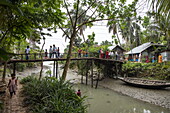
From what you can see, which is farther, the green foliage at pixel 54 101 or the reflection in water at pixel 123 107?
the reflection in water at pixel 123 107

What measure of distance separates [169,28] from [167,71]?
15.7m

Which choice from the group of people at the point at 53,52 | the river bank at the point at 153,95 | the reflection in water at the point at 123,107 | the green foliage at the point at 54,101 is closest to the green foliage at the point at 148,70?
the river bank at the point at 153,95

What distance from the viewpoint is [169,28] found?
3.81 ft

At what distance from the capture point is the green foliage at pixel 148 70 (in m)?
14.1

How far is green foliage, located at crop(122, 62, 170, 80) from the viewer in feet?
46.1

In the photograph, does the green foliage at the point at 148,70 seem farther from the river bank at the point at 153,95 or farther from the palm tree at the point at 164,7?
the palm tree at the point at 164,7

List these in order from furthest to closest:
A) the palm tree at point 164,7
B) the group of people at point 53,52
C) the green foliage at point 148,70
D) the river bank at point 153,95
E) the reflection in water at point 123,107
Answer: the green foliage at point 148,70
the group of people at point 53,52
the river bank at point 153,95
the reflection in water at point 123,107
the palm tree at point 164,7

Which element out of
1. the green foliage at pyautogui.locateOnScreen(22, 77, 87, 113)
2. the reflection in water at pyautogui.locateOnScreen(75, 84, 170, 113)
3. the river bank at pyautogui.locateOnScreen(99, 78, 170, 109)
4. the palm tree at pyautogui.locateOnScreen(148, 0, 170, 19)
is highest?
the palm tree at pyautogui.locateOnScreen(148, 0, 170, 19)

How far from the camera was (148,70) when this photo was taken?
15961mm

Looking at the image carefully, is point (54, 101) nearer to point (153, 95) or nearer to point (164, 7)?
point (164, 7)

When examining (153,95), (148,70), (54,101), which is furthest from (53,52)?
(148,70)

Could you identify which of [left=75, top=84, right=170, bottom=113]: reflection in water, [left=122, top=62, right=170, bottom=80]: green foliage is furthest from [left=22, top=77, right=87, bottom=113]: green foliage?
[left=122, top=62, right=170, bottom=80]: green foliage

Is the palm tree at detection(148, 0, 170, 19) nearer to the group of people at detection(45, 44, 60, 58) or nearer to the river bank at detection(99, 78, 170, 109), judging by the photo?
the river bank at detection(99, 78, 170, 109)

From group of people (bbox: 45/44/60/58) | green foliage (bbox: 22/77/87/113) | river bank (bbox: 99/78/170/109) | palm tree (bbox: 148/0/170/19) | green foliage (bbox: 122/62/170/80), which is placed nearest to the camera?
palm tree (bbox: 148/0/170/19)
